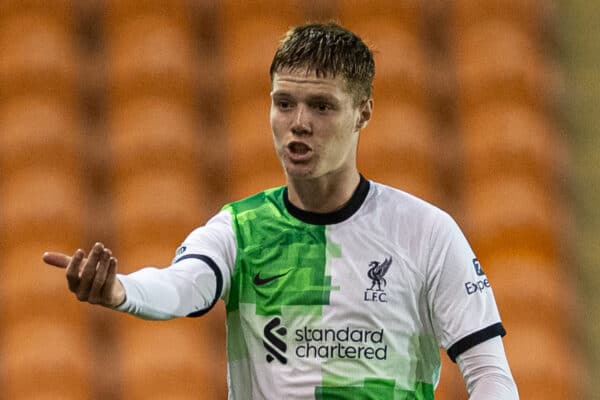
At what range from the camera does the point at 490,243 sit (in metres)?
5.91

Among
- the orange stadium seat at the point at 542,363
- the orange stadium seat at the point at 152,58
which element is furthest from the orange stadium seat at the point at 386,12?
the orange stadium seat at the point at 542,363

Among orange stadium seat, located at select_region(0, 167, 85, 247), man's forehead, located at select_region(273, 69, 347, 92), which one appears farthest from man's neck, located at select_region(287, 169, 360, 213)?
orange stadium seat, located at select_region(0, 167, 85, 247)

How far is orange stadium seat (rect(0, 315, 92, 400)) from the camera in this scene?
5508 millimetres

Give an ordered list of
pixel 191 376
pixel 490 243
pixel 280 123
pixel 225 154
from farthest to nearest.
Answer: pixel 225 154 → pixel 490 243 → pixel 191 376 → pixel 280 123

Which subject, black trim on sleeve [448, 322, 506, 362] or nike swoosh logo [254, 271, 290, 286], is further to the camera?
nike swoosh logo [254, 271, 290, 286]

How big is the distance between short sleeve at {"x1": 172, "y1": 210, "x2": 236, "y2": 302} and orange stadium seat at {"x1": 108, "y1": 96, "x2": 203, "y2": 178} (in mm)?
2511

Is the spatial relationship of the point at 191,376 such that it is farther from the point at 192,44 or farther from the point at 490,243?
the point at 192,44

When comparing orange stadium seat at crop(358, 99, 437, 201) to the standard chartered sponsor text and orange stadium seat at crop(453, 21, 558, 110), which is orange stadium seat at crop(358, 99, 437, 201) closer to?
orange stadium seat at crop(453, 21, 558, 110)

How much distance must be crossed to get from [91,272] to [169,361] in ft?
8.18

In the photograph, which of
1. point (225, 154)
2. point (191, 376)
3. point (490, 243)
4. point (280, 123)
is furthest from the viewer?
point (225, 154)

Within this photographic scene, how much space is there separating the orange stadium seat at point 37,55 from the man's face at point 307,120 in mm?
2987

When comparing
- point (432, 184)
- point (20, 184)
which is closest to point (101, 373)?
point (20, 184)

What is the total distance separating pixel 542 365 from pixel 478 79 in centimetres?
142

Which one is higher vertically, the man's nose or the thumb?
the man's nose
